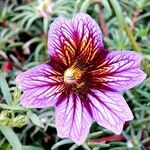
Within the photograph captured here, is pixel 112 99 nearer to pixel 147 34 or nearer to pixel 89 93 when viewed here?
pixel 89 93

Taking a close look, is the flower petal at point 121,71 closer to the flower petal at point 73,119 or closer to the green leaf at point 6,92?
the flower petal at point 73,119

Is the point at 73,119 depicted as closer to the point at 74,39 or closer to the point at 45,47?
the point at 74,39

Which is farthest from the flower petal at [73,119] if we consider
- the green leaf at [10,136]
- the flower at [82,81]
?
the green leaf at [10,136]

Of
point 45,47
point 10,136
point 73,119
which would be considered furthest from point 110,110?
point 45,47

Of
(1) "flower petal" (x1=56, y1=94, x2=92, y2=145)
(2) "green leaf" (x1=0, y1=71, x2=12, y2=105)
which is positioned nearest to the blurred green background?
(2) "green leaf" (x1=0, y1=71, x2=12, y2=105)

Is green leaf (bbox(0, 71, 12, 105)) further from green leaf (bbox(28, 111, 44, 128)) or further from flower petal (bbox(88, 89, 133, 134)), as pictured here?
flower petal (bbox(88, 89, 133, 134))

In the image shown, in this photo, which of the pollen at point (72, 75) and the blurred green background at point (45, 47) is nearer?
the pollen at point (72, 75)
